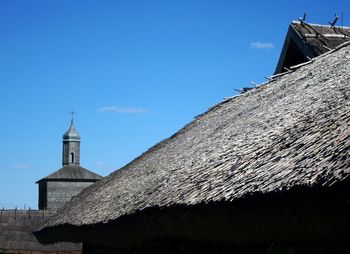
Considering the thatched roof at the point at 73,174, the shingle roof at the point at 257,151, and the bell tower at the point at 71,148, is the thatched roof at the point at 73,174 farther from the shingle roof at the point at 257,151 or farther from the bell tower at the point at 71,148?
the shingle roof at the point at 257,151

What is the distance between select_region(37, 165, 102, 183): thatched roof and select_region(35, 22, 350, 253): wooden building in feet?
127

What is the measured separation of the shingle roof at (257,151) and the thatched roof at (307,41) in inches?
47.4

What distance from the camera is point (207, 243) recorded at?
20.3ft

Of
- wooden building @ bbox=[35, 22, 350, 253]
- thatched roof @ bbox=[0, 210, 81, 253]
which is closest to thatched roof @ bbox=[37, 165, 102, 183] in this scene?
thatched roof @ bbox=[0, 210, 81, 253]

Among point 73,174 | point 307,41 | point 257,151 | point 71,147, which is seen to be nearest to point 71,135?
point 71,147

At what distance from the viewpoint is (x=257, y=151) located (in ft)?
16.5

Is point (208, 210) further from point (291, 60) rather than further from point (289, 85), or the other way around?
point (291, 60)

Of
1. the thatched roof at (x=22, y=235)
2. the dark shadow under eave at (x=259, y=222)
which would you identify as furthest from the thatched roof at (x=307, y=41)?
the thatched roof at (x=22, y=235)

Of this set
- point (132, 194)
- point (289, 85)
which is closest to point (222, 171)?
point (132, 194)

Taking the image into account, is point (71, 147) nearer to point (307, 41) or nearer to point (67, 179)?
point (67, 179)

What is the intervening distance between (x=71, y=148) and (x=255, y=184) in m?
47.2

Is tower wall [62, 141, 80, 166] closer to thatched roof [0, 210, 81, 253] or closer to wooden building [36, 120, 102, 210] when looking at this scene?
wooden building [36, 120, 102, 210]

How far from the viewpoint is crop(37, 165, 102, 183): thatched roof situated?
47125mm

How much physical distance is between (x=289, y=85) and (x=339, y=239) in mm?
4037
